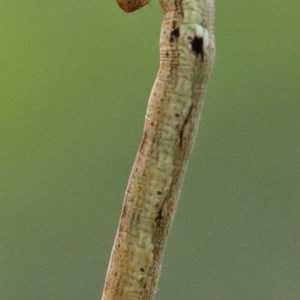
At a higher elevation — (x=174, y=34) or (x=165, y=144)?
(x=174, y=34)

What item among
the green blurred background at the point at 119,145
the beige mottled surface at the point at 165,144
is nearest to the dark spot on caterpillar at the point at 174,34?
the beige mottled surface at the point at 165,144

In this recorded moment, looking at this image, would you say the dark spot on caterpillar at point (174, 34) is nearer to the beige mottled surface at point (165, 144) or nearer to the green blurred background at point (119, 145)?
the beige mottled surface at point (165, 144)

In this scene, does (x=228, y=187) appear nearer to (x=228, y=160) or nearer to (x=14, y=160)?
(x=228, y=160)

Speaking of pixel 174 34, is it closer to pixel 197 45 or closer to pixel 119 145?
pixel 197 45

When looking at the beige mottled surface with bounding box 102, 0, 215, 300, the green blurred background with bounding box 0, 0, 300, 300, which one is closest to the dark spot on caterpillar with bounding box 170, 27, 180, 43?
the beige mottled surface with bounding box 102, 0, 215, 300

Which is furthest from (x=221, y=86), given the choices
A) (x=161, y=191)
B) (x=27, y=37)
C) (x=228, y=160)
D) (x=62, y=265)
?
(x=161, y=191)

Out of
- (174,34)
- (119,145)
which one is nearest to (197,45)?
(174,34)
